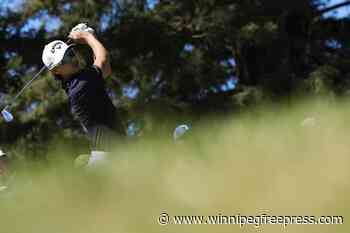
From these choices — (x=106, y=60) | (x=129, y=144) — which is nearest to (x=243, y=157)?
(x=129, y=144)

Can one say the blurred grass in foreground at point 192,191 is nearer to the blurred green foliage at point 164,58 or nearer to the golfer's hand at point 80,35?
the golfer's hand at point 80,35

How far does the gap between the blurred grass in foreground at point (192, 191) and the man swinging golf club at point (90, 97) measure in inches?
5.3

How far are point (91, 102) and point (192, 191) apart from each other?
0.77 m

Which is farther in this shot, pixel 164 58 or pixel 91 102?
pixel 164 58

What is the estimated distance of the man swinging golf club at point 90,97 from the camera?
4.37m

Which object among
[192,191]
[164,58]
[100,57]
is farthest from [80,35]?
[164,58]

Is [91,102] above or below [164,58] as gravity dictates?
below

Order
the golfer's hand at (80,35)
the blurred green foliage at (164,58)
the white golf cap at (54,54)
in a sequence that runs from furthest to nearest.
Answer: the blurred green foliage at (164,58), the golfer's hand at (80,35), the white golf cap at (54,54)

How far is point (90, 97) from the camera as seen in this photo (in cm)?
438

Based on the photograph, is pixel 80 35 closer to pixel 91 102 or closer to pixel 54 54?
pixel 54 54

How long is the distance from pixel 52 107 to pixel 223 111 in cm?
307

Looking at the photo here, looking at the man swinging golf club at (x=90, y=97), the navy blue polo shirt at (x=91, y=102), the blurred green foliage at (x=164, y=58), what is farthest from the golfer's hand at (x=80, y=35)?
the blurred green foliage at (x=164, y=58)

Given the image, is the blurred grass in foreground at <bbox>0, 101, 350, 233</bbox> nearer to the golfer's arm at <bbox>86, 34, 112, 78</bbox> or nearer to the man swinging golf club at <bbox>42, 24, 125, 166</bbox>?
the man swinging golf club at <bbox>42, 24, 125, 166</bbox>

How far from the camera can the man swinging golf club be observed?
4367 millimetres
